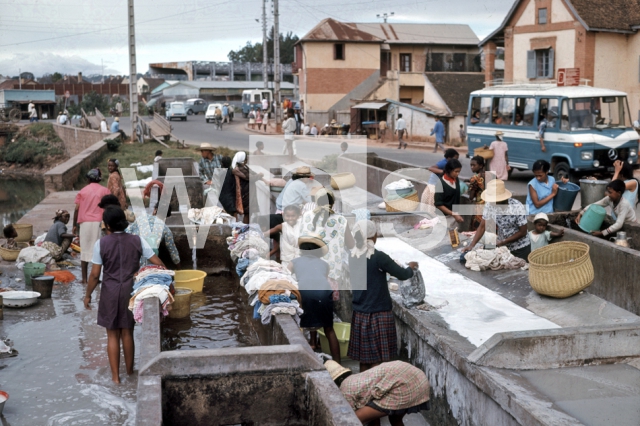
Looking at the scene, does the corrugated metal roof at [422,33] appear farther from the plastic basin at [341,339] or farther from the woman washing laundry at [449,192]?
the plastic basin at [341,339]

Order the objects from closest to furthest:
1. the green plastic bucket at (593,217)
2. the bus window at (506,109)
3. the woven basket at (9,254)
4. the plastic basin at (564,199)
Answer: the green plastic bucket at (593,217) → the plastic basin at (564,199) → the woven basket at (9,254) → the bus window at (506,109)

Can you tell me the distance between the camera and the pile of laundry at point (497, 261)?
8945mm

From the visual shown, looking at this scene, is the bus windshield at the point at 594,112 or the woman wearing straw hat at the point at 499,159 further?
the bus windshield at the point at 594,112

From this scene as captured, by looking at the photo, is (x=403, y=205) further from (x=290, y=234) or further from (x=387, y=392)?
(x=387, y=392)

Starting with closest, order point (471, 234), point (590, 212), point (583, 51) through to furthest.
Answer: point (590, 212) → point (471, 234) → point (583, 51)

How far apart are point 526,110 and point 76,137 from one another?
101ft

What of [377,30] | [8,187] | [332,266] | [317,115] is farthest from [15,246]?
[377,30]

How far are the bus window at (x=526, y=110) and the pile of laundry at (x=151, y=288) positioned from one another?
13.2 metres

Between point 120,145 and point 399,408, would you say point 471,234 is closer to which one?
point 399,408

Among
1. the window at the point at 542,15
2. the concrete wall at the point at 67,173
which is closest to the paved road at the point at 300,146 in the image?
the concrete wall at the point at 67,173

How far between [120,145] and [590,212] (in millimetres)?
27060

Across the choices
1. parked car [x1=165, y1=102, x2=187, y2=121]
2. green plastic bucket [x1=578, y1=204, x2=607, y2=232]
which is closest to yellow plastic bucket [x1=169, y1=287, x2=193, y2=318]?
green plastic bucket [x1=578, y1=204, x2=607, y2=232]

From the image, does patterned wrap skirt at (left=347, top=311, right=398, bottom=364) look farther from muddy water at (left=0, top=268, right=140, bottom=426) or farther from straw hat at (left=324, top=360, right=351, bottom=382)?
muddy water at (left=0, top=268, right=140, bottom=426)

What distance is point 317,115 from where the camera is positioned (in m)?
46.0
